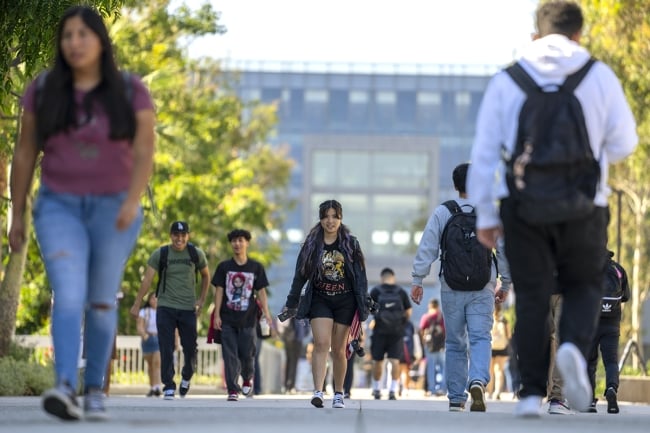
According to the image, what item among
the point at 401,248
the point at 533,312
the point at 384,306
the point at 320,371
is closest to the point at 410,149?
the point at 401,248

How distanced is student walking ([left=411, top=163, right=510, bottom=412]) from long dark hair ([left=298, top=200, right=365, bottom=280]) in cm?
179

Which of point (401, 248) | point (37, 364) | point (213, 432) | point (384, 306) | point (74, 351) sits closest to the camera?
point (213, 432)

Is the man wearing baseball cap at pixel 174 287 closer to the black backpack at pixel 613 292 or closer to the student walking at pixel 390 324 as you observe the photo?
the black backpack at pixel 613 292

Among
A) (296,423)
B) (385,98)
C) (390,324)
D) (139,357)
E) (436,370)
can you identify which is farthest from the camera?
(385,98)

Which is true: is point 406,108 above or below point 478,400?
above

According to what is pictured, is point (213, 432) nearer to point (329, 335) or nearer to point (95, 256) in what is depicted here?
point (95, 256)

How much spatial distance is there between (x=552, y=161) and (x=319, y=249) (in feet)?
23.4

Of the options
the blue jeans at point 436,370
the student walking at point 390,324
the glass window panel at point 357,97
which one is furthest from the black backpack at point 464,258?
the glass window panel at point 357,97

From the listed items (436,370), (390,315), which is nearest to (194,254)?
(390,315)

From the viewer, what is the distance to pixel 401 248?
71.0 m

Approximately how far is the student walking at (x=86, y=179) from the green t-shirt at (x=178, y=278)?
31.0 feet

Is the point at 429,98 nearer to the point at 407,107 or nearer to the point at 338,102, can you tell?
the point at 407,107

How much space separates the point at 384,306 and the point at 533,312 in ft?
51.5

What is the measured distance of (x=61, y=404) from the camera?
762 cm
